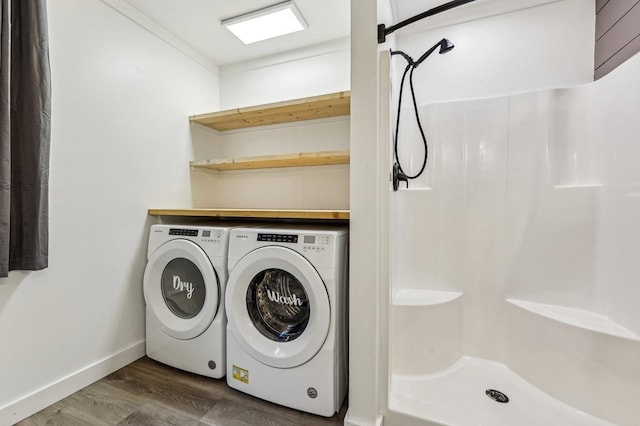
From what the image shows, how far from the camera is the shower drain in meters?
1.45

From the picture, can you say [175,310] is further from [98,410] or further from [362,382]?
[362,382]

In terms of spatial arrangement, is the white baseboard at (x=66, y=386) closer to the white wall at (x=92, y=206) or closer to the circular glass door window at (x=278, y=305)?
the white wall at (x=92, y=206)

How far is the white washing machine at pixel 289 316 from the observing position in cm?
134

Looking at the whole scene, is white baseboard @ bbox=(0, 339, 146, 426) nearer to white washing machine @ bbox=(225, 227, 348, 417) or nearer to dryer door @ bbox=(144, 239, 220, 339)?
dryer door @ bbox=(144, 239, 220, 339)

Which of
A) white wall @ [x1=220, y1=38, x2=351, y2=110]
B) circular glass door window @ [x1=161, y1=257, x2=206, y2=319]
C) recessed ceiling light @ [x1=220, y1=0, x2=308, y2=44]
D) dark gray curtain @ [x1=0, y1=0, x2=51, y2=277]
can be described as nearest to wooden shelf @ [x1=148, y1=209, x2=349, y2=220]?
circular glass door window @ [x1=161, y1=257, x2=206, y2=319]

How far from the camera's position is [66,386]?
1.48m

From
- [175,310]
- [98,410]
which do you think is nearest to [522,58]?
[175,310]

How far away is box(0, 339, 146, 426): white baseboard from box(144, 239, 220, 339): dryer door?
32cm

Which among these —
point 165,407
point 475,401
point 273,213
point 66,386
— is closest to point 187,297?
point 165,407

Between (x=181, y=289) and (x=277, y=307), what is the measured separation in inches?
27.7

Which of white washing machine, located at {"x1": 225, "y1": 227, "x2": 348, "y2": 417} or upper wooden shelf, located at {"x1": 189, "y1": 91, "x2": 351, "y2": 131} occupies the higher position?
upper wooden shelf, located at {"x1": 189, "y1": 91, "x2": 351, "y2": 131}

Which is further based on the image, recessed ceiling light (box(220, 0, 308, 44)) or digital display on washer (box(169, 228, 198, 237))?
recessed ceiling light (box(220, 0, 308, 44))

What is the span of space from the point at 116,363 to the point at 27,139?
4.45ft

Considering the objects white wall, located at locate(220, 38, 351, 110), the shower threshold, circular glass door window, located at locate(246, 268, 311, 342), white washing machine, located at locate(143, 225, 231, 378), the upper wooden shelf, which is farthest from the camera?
white wall, located at locate(220, 38, 351, 110)
